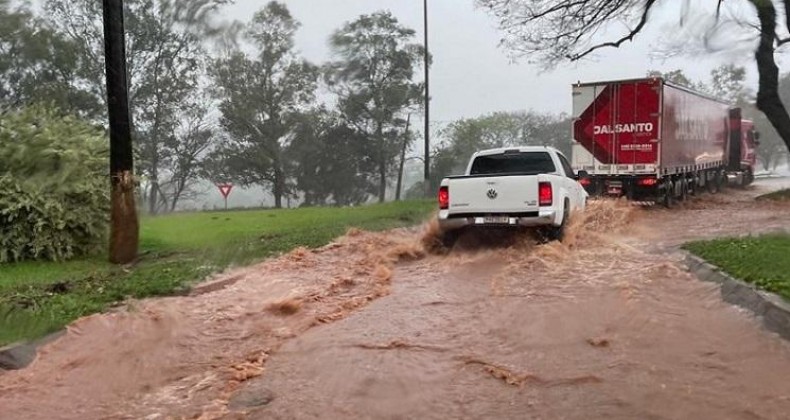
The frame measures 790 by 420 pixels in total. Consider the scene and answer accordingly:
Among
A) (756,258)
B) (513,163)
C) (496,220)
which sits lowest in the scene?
(756,258)

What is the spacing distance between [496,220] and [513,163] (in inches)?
80.3

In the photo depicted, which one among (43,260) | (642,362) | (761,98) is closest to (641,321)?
(642,362)

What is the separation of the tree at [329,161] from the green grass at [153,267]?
75.0 feet

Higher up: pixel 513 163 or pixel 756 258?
pixel 513 163

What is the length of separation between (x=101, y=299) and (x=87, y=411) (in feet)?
9.43

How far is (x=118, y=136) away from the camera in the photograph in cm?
1087

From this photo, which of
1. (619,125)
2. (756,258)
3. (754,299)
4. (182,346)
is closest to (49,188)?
(182,346)

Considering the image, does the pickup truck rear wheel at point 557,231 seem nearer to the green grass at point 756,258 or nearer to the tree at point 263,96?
the green grass at point 756,258

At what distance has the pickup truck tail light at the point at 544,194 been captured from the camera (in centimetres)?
1152

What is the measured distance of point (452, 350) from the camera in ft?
21.9

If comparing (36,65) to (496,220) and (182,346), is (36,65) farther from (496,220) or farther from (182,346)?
(182,346)

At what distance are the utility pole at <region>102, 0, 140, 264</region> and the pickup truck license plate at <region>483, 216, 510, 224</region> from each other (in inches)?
217

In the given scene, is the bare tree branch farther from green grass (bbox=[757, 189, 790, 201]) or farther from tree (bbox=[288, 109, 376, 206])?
tree (bbox=[288, 109, 376, 206])

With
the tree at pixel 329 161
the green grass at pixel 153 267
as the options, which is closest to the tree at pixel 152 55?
the tree at pixel 329 161
